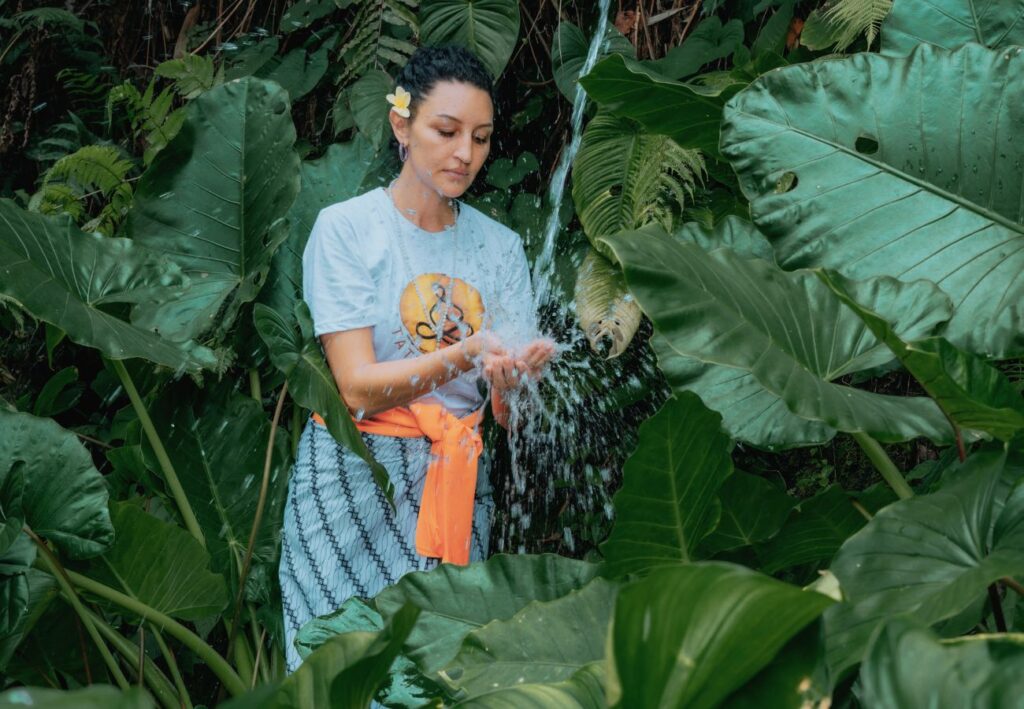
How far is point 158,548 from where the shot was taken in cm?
203

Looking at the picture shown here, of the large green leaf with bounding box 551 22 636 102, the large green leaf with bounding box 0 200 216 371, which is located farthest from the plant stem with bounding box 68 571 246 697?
the large green leaf with bounding box 551 22 636 102

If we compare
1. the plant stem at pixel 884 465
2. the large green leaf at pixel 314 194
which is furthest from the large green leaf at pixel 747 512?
the large green leaf at pixel 314 194

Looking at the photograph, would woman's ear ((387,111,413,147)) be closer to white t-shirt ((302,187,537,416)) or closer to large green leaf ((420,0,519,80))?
white t-shirt ((302,187,537,416))

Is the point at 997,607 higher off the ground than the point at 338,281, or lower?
lower

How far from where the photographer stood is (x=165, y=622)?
81.2 inches

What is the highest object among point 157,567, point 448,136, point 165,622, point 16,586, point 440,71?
point 440,71

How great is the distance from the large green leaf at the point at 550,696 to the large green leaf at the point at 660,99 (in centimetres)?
102

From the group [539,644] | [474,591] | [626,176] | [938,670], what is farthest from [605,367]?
[938,670]

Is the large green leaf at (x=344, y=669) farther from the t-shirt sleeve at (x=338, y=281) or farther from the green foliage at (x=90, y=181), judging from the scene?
the green foliage at (x=90, y=181)

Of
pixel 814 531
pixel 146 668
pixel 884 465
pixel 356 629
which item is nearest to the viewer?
pixel 884 465

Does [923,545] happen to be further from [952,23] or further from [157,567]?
[157,567]

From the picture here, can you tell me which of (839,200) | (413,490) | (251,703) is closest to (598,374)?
(413,490)

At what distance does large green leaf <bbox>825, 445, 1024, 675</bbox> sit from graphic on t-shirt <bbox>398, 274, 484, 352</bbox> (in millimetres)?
1005

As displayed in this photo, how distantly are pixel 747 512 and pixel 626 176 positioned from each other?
115 cm
